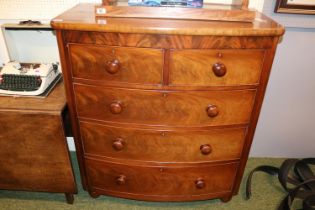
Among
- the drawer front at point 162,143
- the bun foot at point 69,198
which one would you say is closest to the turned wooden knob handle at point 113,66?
the drawer front at point 162,143

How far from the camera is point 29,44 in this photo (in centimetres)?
164

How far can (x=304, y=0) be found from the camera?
57.1 inches

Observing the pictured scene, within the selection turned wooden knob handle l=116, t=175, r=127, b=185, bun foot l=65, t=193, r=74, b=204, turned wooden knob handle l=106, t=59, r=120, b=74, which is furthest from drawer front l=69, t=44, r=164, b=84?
bun foot l=65, t=193, r=74, b=204

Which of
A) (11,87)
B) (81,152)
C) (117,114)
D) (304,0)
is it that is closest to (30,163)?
(81,152)

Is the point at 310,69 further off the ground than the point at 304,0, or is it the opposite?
the point at 304,0

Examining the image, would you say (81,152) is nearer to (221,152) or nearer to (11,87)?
(11,87)

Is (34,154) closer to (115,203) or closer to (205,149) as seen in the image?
(115,203)

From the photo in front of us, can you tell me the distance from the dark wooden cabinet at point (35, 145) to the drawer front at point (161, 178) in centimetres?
17

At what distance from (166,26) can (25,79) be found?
0.83 meters

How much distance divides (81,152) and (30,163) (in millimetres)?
285

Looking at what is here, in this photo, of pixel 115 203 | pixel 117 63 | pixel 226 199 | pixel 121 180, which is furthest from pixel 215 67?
pixel 115 203

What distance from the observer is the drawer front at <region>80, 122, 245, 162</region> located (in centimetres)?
132

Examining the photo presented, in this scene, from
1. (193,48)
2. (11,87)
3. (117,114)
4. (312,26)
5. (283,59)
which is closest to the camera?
(193,48)

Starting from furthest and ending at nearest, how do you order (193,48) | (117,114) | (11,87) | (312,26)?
(312,26) → (11,87) → (117,114) → (193,48)
